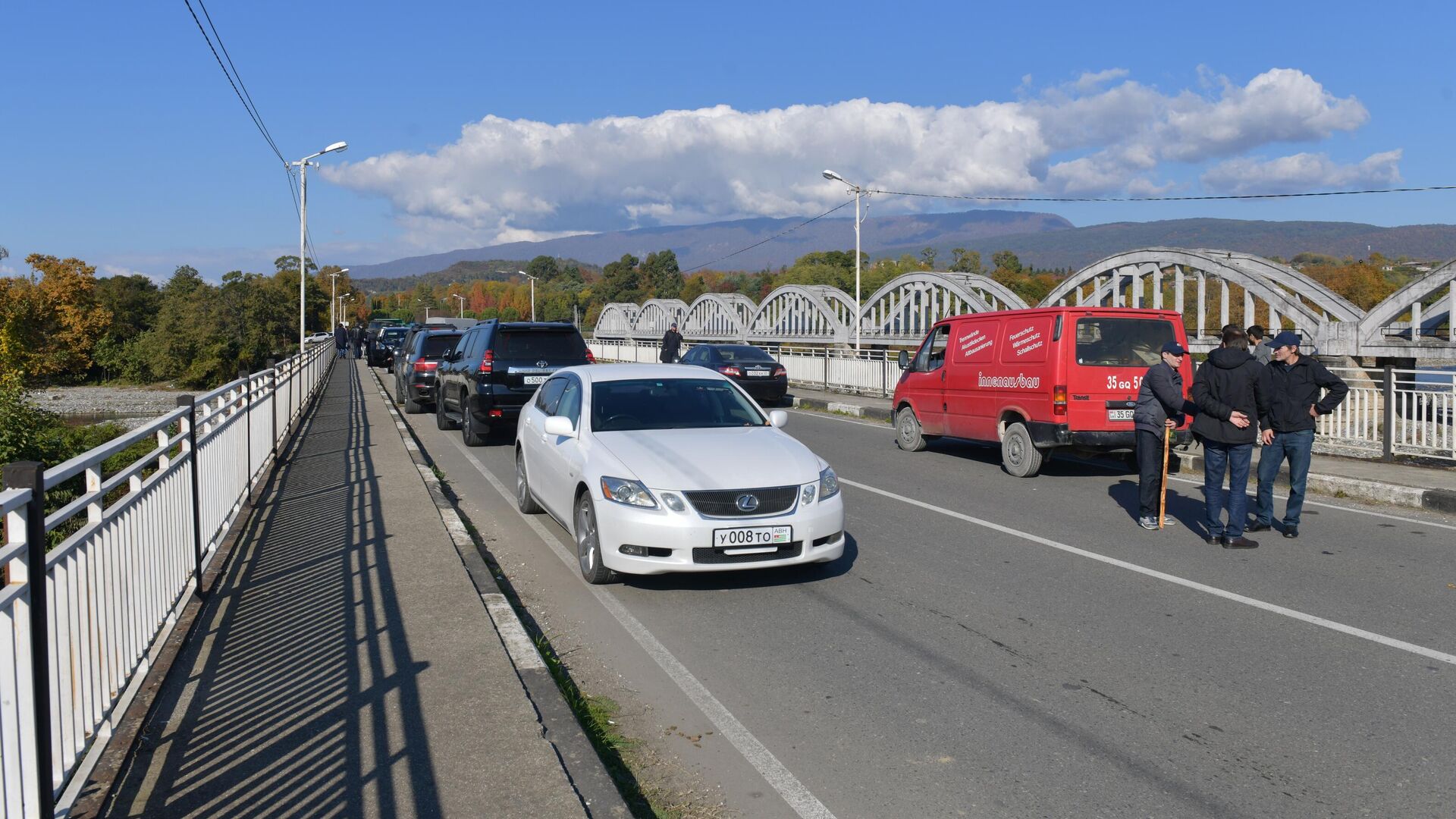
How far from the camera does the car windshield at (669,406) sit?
844cm

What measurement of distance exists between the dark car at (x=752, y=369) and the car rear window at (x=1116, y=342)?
12267 mm

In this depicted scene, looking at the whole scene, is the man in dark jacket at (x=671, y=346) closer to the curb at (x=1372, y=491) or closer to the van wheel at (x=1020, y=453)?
the van wheel at (x=1020, y=453)

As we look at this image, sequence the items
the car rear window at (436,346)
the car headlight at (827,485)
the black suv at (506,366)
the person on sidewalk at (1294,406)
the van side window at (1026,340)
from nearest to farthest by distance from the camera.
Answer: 1. the car headlight at (827,485)
2. the person on sidewalk at (1294,406)
3. the van side window at (1026,340)
4. the black suv at (506,366)
5. the car rear window at (436,346)

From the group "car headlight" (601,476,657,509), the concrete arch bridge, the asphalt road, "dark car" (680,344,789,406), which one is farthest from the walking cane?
the concrete arch bridge

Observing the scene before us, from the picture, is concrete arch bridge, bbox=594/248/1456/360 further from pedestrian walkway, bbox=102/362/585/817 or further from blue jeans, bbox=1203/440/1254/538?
pedestrian walkway, bbox=102/362/585/817

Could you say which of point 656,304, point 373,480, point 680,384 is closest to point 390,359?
point 373,480

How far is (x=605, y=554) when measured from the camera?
718 cm

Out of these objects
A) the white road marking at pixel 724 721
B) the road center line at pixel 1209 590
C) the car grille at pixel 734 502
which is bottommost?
the white road marking at pixel 724 721

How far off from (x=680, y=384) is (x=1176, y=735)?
5161 millimetres

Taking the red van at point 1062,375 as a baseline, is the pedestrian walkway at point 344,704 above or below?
below

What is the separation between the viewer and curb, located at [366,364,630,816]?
3951 mm

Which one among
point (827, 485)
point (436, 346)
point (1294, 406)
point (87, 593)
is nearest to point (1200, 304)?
point (436, 346)

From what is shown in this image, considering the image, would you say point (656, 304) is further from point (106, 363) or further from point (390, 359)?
point (390, 359)

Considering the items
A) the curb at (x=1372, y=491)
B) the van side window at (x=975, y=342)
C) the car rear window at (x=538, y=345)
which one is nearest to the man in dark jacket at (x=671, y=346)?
the car rear window at (x=538, y=345)
